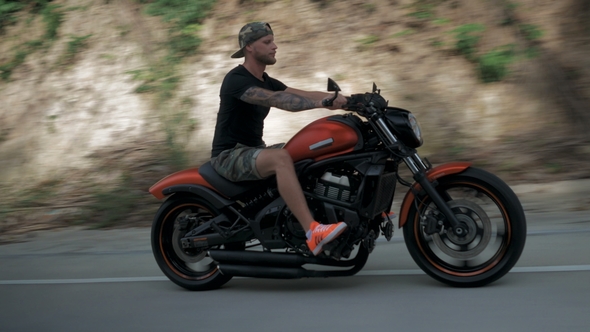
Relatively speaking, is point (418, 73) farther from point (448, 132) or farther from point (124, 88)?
point (124, 88)

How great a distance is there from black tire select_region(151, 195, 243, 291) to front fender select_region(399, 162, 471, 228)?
1365mm

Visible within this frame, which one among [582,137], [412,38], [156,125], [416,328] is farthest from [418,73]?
[416,328]

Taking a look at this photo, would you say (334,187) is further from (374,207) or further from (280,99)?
(280,99)

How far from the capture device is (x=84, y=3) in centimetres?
1380

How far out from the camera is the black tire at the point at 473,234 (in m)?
4.87

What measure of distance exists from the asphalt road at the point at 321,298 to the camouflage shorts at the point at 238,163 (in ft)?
2.65

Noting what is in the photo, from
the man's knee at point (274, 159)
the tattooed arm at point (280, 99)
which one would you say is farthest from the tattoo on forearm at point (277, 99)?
the man's knee at point (274, 159)

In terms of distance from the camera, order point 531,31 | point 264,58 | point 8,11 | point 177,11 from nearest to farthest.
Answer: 1. point 264,58
2. point 531,31
3. point 177,11
4. point 8,11

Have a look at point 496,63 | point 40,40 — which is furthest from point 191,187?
point 40,40

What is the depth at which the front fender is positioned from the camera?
494cm

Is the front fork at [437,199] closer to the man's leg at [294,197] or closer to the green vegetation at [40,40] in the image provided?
the man's leg at [294,197]

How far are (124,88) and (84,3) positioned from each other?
8.20ft

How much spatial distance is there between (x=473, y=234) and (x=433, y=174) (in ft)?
1.48

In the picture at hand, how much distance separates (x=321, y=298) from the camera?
200 inches
